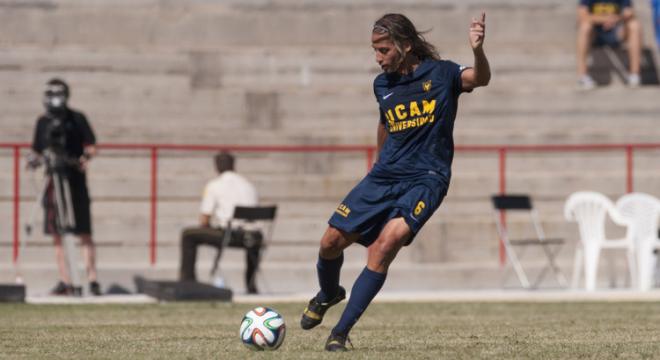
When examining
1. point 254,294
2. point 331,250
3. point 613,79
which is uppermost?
point 613,79

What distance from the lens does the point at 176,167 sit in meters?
18.6

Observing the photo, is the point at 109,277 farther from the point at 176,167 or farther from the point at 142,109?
the point at 142,109

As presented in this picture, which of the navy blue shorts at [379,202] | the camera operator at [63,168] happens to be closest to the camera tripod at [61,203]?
the camera operator at [63,168]

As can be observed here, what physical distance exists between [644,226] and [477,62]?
9066 millimetres

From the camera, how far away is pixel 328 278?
29.5 feet

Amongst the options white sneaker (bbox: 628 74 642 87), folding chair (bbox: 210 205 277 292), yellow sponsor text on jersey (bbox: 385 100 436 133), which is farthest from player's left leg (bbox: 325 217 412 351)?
white sneaker (bbox: 628 74 642 87)

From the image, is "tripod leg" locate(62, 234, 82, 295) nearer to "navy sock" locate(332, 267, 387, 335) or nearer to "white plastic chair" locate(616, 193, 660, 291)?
"white plastic chair" locate(616, 193, 660, 291)

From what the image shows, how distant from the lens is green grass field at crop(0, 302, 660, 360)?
28.0 feet

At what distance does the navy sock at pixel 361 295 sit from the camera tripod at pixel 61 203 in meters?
7.62

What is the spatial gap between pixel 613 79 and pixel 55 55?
7.49m

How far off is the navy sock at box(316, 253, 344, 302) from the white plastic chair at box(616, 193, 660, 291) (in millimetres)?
8684

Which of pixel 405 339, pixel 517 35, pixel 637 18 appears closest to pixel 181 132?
pixel 517 35

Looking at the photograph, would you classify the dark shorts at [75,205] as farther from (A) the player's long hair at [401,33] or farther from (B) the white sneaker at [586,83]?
(A) the player's long hair at [401,33]

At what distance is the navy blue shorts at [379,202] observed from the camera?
852 cm
